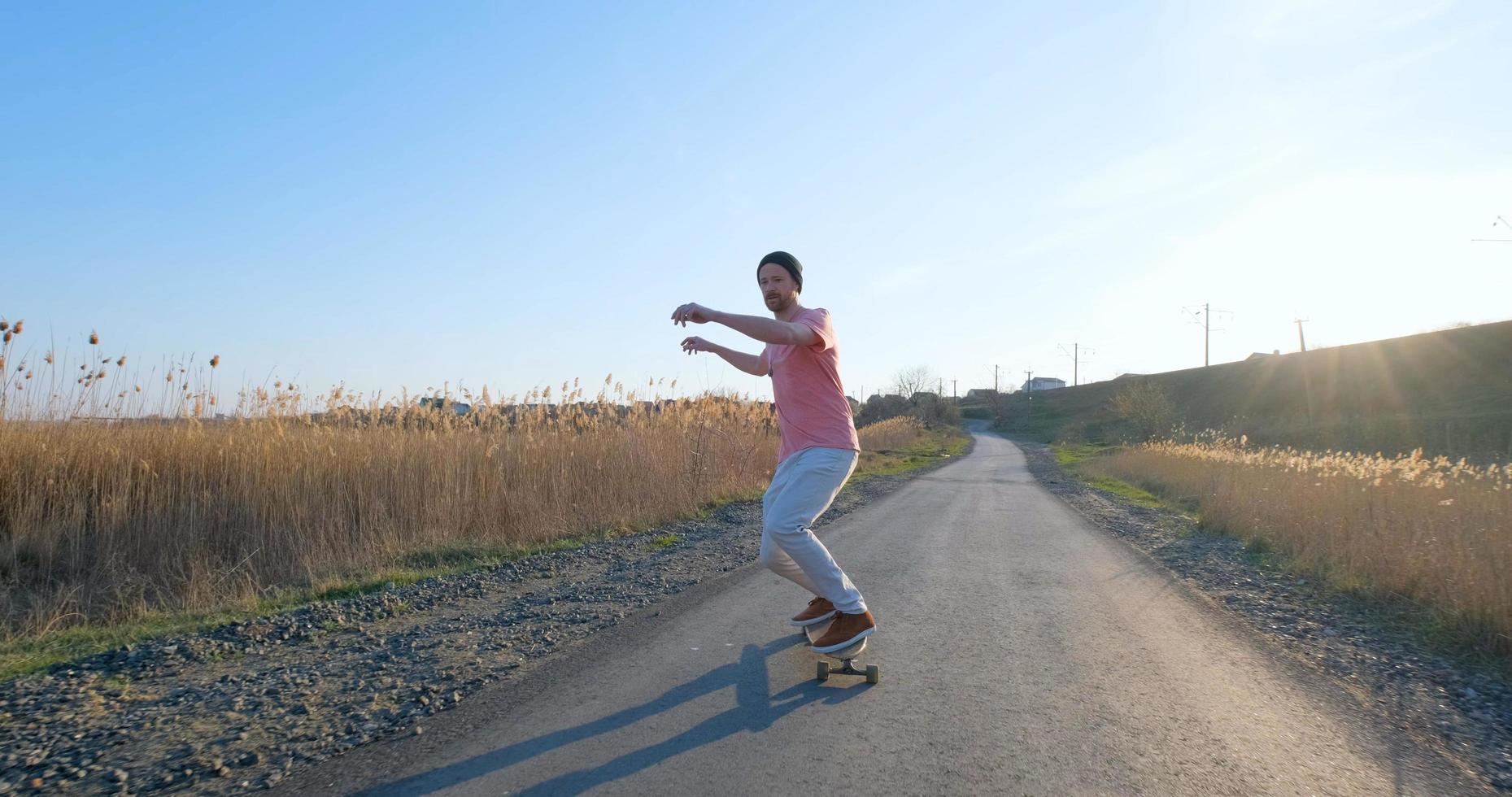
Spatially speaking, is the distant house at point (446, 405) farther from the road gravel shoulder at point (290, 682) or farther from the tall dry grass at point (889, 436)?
the tall dry grass at point (889, 436)

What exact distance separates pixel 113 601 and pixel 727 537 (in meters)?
5.73

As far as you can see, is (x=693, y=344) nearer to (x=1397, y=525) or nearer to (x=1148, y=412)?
(x=1397, y=525)

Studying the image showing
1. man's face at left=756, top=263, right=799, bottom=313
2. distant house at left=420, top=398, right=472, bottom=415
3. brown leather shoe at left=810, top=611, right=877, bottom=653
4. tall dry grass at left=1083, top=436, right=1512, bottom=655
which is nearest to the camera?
brown leather shoe at left=810, top=611, right=877, bottom=653

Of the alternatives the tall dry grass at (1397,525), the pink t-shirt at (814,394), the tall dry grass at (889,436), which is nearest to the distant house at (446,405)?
the pink t-shirt at (814,394)

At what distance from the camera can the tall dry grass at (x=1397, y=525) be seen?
5.52 m

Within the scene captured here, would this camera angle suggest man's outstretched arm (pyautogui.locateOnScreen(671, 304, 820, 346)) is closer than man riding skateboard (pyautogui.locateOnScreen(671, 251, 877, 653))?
Yes

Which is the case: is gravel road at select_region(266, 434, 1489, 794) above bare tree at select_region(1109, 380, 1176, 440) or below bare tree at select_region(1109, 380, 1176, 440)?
below

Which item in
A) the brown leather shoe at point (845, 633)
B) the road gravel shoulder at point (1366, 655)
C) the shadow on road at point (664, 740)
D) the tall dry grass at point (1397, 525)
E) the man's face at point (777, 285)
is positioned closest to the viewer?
the shadow on road at point (664, 740)

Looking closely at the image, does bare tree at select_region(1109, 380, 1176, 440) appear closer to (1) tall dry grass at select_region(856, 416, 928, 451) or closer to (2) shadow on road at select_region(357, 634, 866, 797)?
(1) tall dry grass at select_region(856, 416, 928, 451)

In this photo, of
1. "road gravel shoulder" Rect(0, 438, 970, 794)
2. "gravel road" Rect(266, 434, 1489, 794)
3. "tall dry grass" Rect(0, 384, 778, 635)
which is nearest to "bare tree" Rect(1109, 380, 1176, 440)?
"tall dry grass" Rect(0, 384, 778, 635)

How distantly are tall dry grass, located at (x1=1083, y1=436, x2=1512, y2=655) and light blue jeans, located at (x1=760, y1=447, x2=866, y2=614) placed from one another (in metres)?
4.04

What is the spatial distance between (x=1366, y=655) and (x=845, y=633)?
3.27 metres

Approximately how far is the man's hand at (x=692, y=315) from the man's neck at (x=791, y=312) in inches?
25.1

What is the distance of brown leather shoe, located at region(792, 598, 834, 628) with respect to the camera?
486 cm
